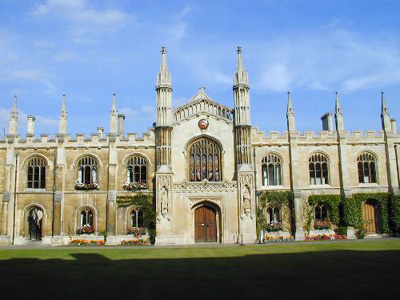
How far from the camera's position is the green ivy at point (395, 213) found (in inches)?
1378

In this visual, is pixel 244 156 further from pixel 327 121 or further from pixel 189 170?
pixel 327 121

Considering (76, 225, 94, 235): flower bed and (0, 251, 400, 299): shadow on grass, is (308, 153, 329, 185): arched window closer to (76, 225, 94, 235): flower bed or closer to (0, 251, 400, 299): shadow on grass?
(0, 251, 400, 299): shadow on grass

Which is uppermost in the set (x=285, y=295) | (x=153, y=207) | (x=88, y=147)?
(x=88, y=147)

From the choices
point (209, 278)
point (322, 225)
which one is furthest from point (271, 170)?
point (209, 278)

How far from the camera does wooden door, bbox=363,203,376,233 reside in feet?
117

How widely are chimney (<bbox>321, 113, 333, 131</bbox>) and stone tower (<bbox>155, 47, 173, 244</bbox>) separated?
48.3 feet

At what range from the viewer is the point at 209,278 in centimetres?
1381

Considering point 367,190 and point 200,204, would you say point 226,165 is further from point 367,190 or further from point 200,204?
point 367,190

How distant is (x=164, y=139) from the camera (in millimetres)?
34719

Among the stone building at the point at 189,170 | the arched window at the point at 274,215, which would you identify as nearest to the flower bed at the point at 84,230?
the stone building at the point at 189,170

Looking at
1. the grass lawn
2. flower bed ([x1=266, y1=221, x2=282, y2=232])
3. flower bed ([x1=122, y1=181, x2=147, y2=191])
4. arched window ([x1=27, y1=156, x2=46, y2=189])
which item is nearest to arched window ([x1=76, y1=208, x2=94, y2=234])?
flower bed ([x1=122, y1=181, x2=147, y2=191])

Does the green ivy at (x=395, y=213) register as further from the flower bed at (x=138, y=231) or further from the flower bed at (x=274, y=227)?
the flower bed at (x=138, y=231)

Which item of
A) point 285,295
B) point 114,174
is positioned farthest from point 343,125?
point 285,295

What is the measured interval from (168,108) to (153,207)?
8.17 meters
